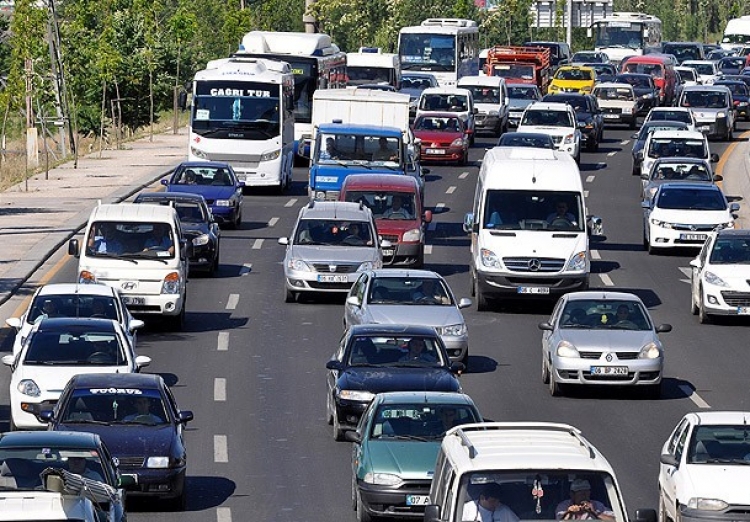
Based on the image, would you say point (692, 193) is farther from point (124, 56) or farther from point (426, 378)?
point (124, 56)

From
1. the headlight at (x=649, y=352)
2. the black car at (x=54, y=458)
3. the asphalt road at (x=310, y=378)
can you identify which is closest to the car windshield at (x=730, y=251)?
the asphalt road at (x=310, y=378)

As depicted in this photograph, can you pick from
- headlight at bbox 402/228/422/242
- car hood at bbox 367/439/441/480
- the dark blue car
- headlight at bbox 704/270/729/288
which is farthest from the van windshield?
car hood at bbox 367/439/441/480

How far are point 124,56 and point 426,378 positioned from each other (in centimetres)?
5590

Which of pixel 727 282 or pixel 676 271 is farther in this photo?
pixel 676 271

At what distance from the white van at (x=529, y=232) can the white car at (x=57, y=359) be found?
1153cm

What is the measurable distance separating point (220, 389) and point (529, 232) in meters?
9.32

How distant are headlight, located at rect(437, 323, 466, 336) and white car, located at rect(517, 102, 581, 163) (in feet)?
105

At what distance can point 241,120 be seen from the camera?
171 ft

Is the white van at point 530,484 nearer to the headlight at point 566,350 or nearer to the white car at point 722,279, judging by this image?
the headlight at point 566,350

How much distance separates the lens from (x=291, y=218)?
159 ft

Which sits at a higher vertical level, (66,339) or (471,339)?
(66,339)

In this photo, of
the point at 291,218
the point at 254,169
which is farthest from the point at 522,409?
the point at 254,169

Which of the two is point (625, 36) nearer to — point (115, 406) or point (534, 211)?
point (534, 211)

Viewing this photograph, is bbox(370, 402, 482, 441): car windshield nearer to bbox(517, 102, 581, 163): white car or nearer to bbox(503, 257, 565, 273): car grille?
bbox(503, 257, 565, 273): car grille
